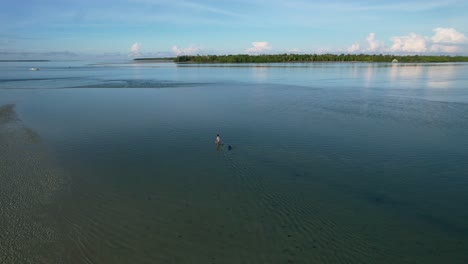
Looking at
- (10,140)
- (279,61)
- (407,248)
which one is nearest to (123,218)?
(407,248)

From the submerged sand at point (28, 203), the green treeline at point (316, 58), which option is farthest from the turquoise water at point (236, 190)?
the green treeline at point (316, 58)

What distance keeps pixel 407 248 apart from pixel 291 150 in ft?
23.1

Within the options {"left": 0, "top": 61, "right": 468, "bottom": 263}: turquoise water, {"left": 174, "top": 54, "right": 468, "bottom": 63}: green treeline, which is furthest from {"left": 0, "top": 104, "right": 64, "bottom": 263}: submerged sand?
{"left": 174, "top": 54, "right": 468, "bottom": 63}: green treeline

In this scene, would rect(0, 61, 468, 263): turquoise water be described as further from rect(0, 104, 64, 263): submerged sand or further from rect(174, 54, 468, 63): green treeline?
rect(174, 54, 468, 63): green treeline

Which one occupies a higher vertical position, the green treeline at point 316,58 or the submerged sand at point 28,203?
the green treeline at point 316,58

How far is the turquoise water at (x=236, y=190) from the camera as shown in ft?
23.9

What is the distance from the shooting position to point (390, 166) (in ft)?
39.3

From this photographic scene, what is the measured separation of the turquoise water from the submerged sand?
42 millimetres

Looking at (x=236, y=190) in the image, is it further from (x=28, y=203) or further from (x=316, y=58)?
(x=316, y=58)

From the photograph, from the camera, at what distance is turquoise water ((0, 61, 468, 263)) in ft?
23.9

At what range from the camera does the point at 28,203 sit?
9320 millimetres

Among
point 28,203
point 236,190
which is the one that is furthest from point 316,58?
point 28,203

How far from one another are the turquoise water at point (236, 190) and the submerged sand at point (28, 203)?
42mm

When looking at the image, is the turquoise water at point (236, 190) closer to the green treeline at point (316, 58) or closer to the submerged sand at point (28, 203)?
the submerged sand at point (28, 203)
